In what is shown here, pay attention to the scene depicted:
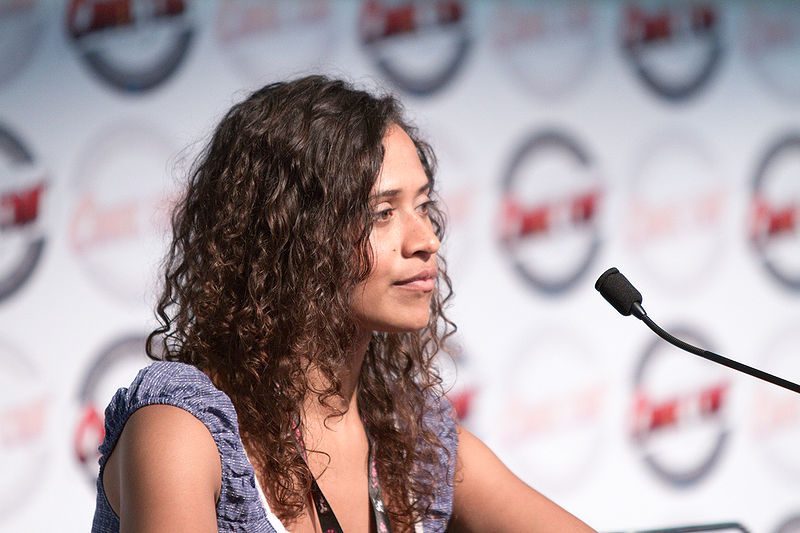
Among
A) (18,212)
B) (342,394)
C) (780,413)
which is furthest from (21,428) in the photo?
(780,413)

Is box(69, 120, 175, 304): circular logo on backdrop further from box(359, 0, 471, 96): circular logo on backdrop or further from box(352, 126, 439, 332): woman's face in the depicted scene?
box(352, 126, 439, 332): woman's face

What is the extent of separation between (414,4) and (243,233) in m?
1.25

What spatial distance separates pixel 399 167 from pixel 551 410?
1391 millimetres

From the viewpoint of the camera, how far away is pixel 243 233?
1168 millimetres

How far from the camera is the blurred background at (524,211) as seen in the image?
1.93 m

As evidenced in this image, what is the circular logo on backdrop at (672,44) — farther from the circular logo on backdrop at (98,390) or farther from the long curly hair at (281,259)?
the circular logo on backdrop at (98,390)

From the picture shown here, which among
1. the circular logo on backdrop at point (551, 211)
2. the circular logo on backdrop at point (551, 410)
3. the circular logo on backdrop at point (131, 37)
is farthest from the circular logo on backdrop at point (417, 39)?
the circular logo on backdrop at point (551, 410)

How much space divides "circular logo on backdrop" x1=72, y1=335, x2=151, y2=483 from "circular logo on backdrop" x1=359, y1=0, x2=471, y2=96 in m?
0.96

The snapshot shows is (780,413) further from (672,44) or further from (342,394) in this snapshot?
(342,394)

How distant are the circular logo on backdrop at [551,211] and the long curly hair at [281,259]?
119 centimetres

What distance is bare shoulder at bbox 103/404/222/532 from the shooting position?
88cm

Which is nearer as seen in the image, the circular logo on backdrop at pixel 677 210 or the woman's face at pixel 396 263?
the woman's face at pixel 396 263

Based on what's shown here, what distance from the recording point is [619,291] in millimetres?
1007

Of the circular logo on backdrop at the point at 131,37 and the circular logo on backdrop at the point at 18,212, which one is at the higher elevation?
the circular logo on backdrop at the point at 131,37
